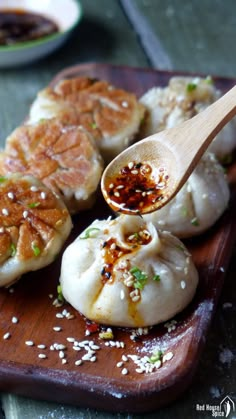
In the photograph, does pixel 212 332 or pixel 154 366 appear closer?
pixel 154 366

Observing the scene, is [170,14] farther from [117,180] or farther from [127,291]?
[127,291]

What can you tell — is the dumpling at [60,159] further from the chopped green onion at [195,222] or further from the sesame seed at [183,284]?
the sesame seed at [183,284]

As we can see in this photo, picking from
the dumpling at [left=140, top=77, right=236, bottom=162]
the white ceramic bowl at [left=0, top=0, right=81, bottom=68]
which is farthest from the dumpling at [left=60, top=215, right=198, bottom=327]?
the white ceramic bowl at [left=0, top=0, right=81, bottom=68]

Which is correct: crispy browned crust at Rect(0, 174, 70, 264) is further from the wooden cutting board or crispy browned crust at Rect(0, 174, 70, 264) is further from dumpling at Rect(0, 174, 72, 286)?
the wooden cutting board

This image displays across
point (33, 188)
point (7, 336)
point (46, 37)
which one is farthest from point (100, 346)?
point (46, 37)

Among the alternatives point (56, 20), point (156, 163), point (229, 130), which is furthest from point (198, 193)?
point (56, 20)

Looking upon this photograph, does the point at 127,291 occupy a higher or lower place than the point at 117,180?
lower
